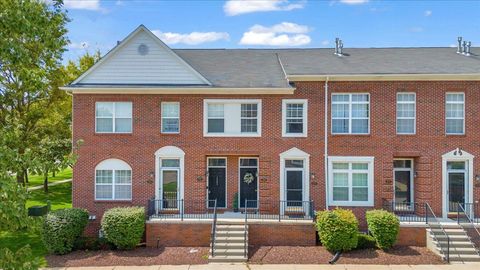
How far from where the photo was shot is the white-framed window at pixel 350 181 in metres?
16.8

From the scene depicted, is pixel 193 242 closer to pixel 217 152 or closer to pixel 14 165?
pixel 217 152

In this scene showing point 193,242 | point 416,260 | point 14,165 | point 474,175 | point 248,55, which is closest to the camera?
point 14,165

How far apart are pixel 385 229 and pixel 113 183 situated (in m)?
11.5

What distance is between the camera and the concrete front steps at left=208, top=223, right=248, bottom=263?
44.7ft

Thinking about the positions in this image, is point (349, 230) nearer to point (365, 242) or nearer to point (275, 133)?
point (365, 242)

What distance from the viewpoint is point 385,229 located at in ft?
46.8

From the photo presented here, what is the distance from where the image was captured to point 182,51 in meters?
21.1

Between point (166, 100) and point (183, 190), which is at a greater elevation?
point (166, 100)

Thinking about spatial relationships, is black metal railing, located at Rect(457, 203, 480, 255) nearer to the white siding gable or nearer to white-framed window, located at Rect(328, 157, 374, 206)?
white-framed window, located at Rect(328, 157, 374, 206)

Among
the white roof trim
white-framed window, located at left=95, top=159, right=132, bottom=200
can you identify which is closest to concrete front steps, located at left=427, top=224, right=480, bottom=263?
the white roof trim

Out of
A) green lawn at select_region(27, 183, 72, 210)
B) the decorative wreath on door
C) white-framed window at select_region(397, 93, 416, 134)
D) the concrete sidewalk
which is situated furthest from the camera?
green lawn at select_region(27, 183, 72, 210)

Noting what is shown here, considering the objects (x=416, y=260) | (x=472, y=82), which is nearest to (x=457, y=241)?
(x=416, y=260)

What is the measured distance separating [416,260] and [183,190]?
31.6 feet

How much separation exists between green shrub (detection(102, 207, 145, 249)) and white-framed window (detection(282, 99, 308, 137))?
23.6ft
